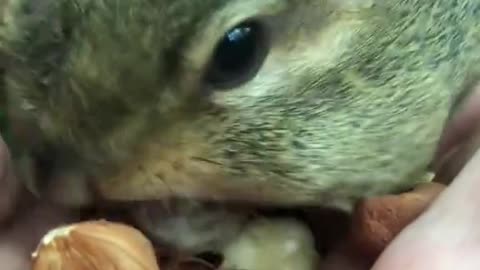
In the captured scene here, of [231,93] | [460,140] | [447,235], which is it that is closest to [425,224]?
[447,235]

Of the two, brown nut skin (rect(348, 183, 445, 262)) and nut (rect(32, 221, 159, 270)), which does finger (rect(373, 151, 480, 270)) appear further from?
nut (rect(32, 221, 159, 270))

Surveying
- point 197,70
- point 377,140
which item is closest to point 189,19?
point 197,70

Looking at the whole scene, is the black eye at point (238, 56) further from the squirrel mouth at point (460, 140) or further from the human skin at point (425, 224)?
the squirrel mouth at point (460, 140)

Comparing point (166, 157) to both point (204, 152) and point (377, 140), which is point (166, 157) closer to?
point (204, 152)

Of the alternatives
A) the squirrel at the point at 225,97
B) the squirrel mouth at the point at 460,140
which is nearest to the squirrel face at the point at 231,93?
the squirrel at the point at 225,97

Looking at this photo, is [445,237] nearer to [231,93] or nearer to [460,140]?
[231,93]

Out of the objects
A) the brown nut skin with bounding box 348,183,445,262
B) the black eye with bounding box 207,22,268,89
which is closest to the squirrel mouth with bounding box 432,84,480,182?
the brown nut skin with bounding box 348,183,445,262
